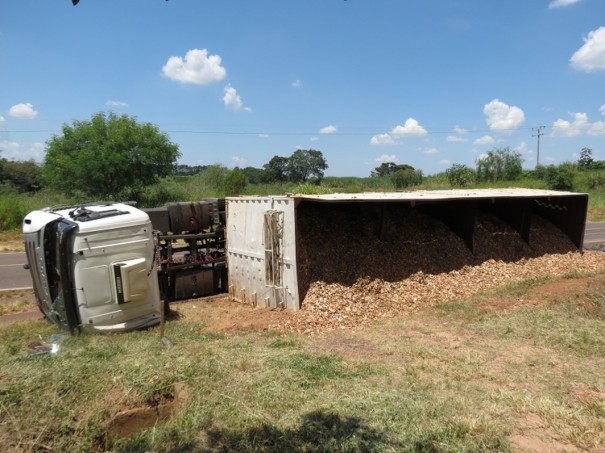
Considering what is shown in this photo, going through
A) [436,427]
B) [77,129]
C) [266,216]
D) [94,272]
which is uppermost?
[77,129]

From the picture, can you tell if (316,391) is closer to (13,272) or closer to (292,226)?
(292,226)

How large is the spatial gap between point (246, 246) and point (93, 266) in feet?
11.3

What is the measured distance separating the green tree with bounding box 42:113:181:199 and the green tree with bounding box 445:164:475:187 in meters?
35.7

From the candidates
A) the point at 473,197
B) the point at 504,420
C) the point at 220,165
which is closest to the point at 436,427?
the point at 504,420

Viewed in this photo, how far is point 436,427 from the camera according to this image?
3.72 m

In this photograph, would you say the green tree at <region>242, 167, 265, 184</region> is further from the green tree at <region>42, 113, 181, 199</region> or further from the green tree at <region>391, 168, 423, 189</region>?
the green tree at <region>42, 113, 181, 199</region>

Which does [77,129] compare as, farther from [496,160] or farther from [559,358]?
[496,160]

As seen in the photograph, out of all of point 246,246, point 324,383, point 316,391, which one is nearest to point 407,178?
point 246,246

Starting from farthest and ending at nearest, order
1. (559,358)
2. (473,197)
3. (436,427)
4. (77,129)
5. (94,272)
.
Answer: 1. (77,129)
2. (473,197)
3. (94,272)
4. (559,358)
5. (436,427)

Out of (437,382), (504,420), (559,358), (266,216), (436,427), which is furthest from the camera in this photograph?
(266,216)

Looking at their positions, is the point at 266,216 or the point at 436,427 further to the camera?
the point at 266,216

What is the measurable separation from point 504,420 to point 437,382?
101 cm

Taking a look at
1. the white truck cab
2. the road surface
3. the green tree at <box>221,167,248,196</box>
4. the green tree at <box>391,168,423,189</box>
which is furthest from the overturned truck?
the green tree at <box>391,168,423,189</box>

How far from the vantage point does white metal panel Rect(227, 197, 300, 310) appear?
8.28 metres
